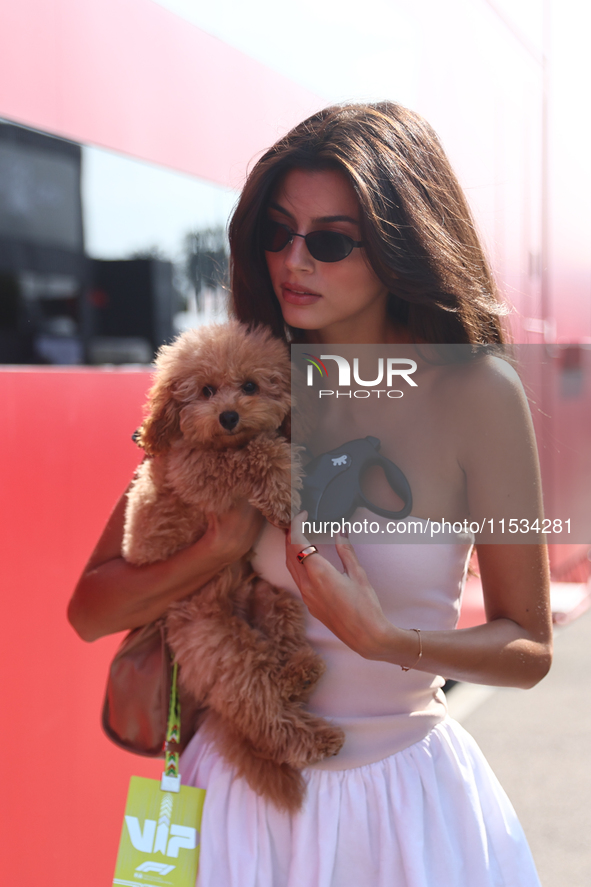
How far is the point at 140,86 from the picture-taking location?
7.07 ft

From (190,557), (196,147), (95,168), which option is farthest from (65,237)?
(190,557)

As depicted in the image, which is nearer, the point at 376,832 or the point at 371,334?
the point at 376,832

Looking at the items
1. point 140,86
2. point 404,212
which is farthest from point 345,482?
point 140,86

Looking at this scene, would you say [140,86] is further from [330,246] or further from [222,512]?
[222,512]

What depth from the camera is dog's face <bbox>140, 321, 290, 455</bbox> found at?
4.77 ft

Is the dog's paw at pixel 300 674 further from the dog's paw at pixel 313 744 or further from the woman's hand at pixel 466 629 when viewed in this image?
the woman's hand at pixel 466 629

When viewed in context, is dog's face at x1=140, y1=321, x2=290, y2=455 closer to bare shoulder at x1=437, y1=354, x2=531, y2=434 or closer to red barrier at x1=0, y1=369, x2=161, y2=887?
bare shoulder at x1=437, y1=354, x2=531, y2=434

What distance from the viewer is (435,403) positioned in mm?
1539

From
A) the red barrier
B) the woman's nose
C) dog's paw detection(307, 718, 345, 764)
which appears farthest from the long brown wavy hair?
dog's paw detection(307, 718, 345, 764)

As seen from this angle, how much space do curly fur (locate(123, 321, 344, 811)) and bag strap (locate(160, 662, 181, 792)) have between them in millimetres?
43

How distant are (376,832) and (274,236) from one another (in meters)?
1.23

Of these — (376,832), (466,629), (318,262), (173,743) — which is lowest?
(376,832)

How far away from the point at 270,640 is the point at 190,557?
24 cm

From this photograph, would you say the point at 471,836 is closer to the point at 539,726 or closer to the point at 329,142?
the point at 329,142
